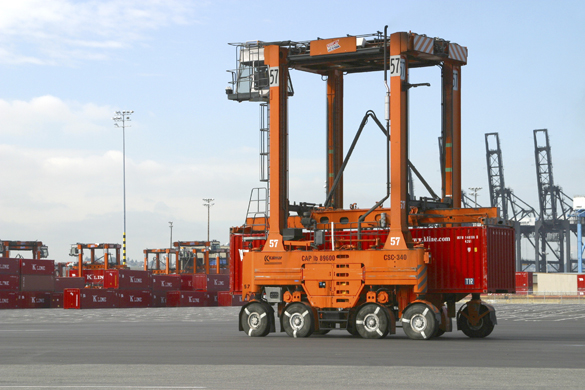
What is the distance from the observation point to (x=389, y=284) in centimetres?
2252

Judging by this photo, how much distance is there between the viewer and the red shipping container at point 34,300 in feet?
223

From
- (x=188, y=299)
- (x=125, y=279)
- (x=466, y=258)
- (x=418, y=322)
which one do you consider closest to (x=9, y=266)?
(x=125, y=279)

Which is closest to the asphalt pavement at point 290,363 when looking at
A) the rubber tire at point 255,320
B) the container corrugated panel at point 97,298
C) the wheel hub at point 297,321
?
the wheel hub at point 297,321

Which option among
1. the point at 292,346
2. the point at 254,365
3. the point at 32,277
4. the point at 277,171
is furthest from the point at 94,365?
the point at 32,277

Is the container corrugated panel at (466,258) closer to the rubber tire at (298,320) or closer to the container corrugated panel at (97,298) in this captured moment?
the rubber tire at (298,320)

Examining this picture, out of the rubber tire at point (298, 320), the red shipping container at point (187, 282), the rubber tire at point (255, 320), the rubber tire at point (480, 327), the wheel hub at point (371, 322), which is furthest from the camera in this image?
the red shipping container at point (187, 282)

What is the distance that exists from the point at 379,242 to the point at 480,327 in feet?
12.5

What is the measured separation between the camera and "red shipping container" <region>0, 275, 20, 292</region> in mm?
66812

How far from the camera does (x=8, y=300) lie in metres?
67.1

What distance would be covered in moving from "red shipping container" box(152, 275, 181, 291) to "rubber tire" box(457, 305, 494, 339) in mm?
55648

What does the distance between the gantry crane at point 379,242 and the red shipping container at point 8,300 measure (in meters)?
45.4

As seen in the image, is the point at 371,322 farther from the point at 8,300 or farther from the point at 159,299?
the point at 159,299

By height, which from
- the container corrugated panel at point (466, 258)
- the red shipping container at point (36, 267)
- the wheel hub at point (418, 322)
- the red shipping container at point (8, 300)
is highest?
the container corrugated panel at point (466, 258)

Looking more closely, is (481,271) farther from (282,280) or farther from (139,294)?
(139,294)
